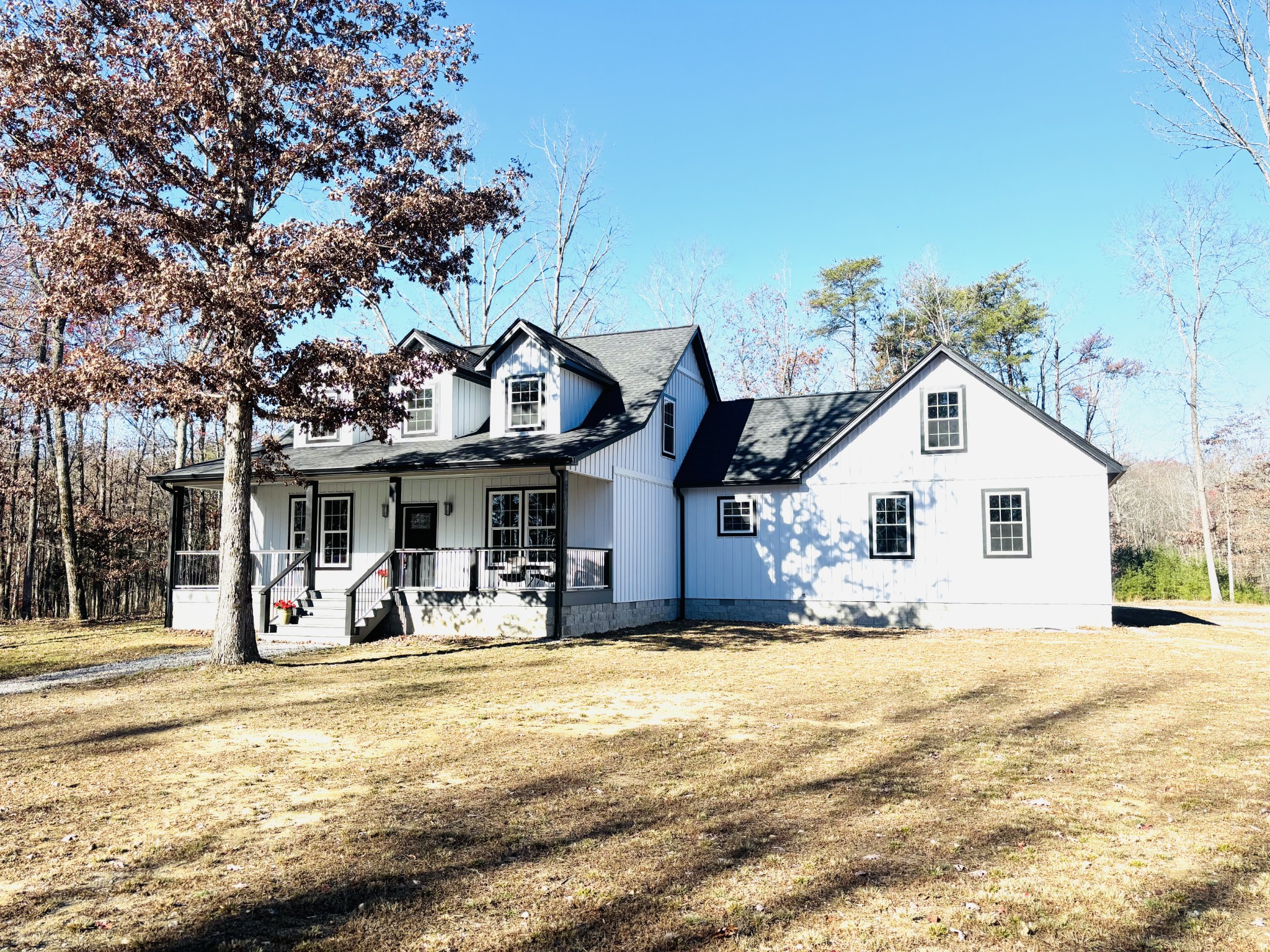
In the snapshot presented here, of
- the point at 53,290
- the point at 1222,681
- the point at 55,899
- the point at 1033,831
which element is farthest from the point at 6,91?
the point at 1222,681

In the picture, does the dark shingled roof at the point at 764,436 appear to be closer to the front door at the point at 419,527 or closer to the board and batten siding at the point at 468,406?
the board and batten siding at the point at 468,406

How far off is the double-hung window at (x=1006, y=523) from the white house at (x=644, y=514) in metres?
0.03

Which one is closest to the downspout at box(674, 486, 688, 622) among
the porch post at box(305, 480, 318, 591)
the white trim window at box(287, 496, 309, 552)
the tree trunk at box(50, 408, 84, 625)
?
the porch post at box(305, 480, 318, 591)

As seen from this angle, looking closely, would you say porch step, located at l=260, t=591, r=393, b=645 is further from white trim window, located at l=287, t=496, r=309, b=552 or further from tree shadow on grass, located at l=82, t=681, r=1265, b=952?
tree shadow on grass, located at l=82, t=681, r=1265, b=952

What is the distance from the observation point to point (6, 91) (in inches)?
467

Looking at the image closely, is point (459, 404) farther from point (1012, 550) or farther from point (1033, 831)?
point (1033, 831)

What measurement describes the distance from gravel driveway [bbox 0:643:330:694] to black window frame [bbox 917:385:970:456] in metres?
13.6

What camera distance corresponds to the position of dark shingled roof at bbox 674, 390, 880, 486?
22.0 m

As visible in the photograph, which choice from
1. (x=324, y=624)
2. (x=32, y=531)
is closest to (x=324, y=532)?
(x=324, y=624)

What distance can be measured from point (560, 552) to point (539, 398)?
448 cm

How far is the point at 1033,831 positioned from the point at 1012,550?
1508 cm

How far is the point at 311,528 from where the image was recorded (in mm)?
21047

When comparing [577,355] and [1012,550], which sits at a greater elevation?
[577,355]

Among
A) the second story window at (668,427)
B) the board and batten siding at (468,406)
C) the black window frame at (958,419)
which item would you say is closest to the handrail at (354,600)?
the board and batten siding at (468,406)
